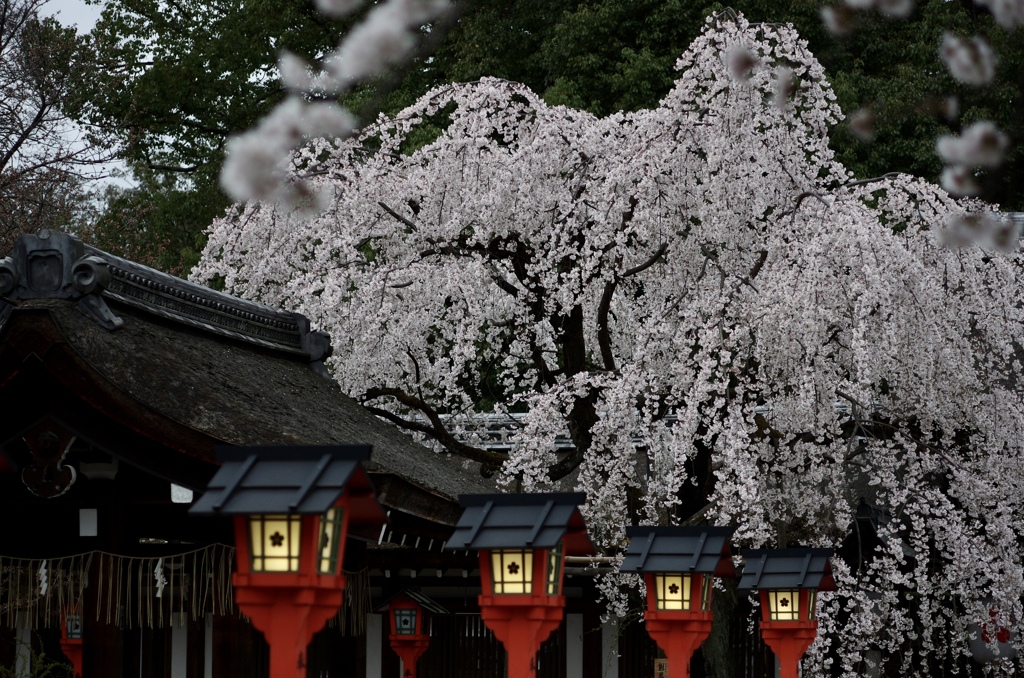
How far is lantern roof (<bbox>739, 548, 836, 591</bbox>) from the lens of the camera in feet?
34.5

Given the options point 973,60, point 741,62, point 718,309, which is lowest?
point 973,60

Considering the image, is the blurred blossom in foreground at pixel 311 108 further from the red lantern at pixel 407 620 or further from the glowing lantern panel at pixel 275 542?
the red lantern at pixel 407 620

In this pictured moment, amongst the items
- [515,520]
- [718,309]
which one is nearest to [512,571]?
[515,520]

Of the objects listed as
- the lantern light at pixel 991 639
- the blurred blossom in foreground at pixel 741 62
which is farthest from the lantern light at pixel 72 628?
the lantern light at pixel 991 639

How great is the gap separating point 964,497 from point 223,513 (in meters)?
8.39

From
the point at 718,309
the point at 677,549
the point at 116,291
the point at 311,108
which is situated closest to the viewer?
the point at 116,291

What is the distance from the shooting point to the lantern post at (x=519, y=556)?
23.5 feet

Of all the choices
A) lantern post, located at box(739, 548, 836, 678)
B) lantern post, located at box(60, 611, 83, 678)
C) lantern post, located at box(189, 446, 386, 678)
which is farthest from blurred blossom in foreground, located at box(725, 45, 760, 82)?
lantern post, located at box(60, 611, 83, 678)

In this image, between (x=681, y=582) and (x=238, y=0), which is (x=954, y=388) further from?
(x=238, y=0)

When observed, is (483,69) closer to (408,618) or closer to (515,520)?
(408,618)

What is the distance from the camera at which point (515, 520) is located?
7262 millimetres

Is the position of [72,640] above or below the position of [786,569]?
below

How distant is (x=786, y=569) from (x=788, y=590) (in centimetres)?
16

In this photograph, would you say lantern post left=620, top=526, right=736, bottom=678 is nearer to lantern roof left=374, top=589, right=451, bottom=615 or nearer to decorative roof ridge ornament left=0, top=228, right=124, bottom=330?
lantern roof left=374, top=589, right=451, bottom=615
